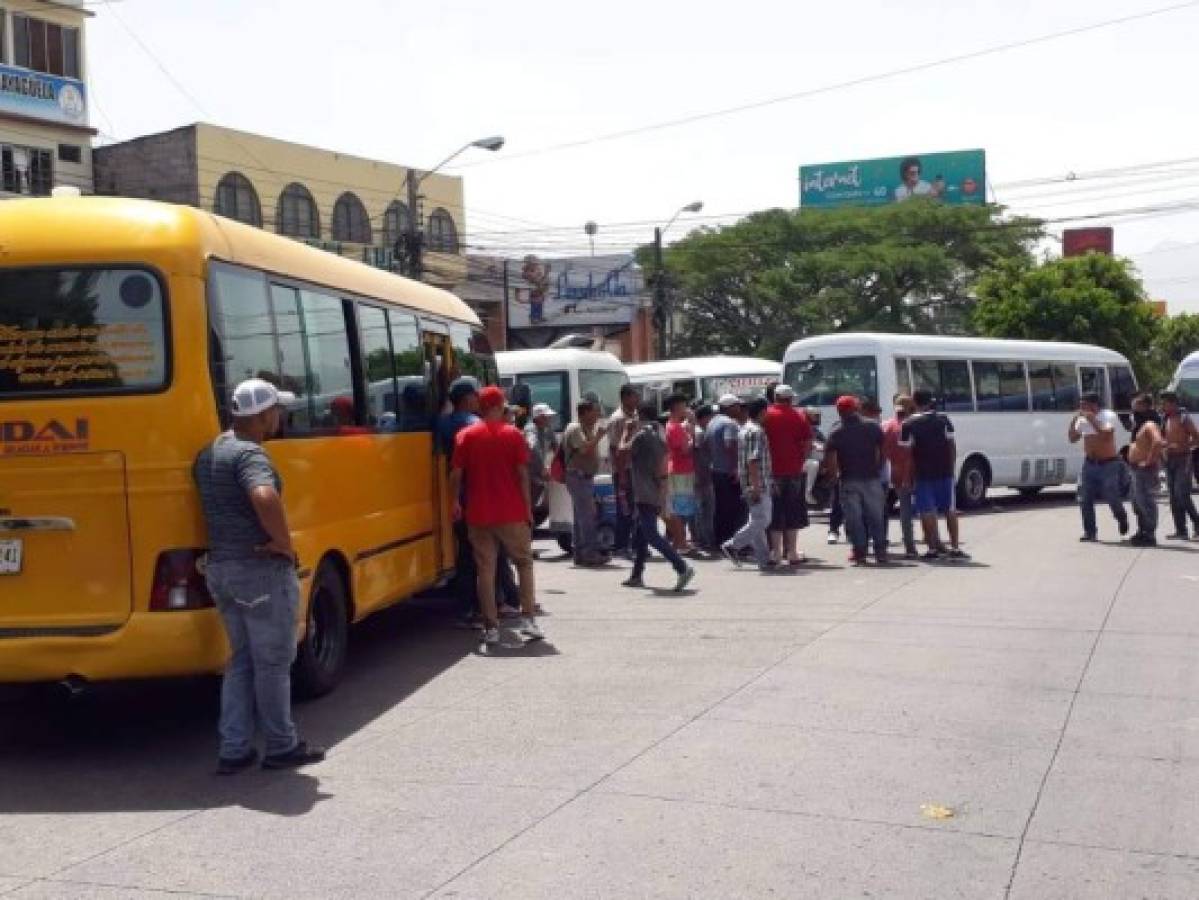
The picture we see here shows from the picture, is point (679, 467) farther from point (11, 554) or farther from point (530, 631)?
point (11, 554)

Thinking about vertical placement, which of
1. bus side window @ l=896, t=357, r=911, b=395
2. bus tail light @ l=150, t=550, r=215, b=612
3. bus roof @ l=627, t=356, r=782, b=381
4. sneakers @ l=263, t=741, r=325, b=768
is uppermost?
bus roof @ l=627, t=356, r=782, b=381

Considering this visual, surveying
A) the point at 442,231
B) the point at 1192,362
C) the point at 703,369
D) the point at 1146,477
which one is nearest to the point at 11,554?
the point at 1146,477

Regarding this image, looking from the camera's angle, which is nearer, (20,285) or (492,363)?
(20,285)

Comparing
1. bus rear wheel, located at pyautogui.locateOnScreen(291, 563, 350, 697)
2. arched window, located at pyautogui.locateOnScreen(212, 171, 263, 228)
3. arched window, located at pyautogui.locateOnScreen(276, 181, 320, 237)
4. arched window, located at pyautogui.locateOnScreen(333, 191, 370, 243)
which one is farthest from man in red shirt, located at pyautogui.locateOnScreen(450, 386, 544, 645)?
arched window, located at pyautogui.locateOnScreen(333, 191, 370, 243)

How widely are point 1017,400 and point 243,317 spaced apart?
18.3 m

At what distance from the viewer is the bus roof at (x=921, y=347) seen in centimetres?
2159

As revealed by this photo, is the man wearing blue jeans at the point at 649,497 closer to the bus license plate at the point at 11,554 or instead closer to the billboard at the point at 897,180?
the bus license plate at the point at 11,554

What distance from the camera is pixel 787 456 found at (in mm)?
14250

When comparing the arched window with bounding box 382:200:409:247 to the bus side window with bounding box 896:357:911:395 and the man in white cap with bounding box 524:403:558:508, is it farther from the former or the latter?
the man in white cap with bounding box 524:403:558:508

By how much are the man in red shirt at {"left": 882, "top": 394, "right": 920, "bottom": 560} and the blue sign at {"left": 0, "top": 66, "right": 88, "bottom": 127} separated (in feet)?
93.2

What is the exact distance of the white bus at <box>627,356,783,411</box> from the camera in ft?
82.7

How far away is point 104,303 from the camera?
6953 mm

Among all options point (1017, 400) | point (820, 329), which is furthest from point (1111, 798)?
point (820, 329)

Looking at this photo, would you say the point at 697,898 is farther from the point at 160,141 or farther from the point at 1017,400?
the point at 160,141
